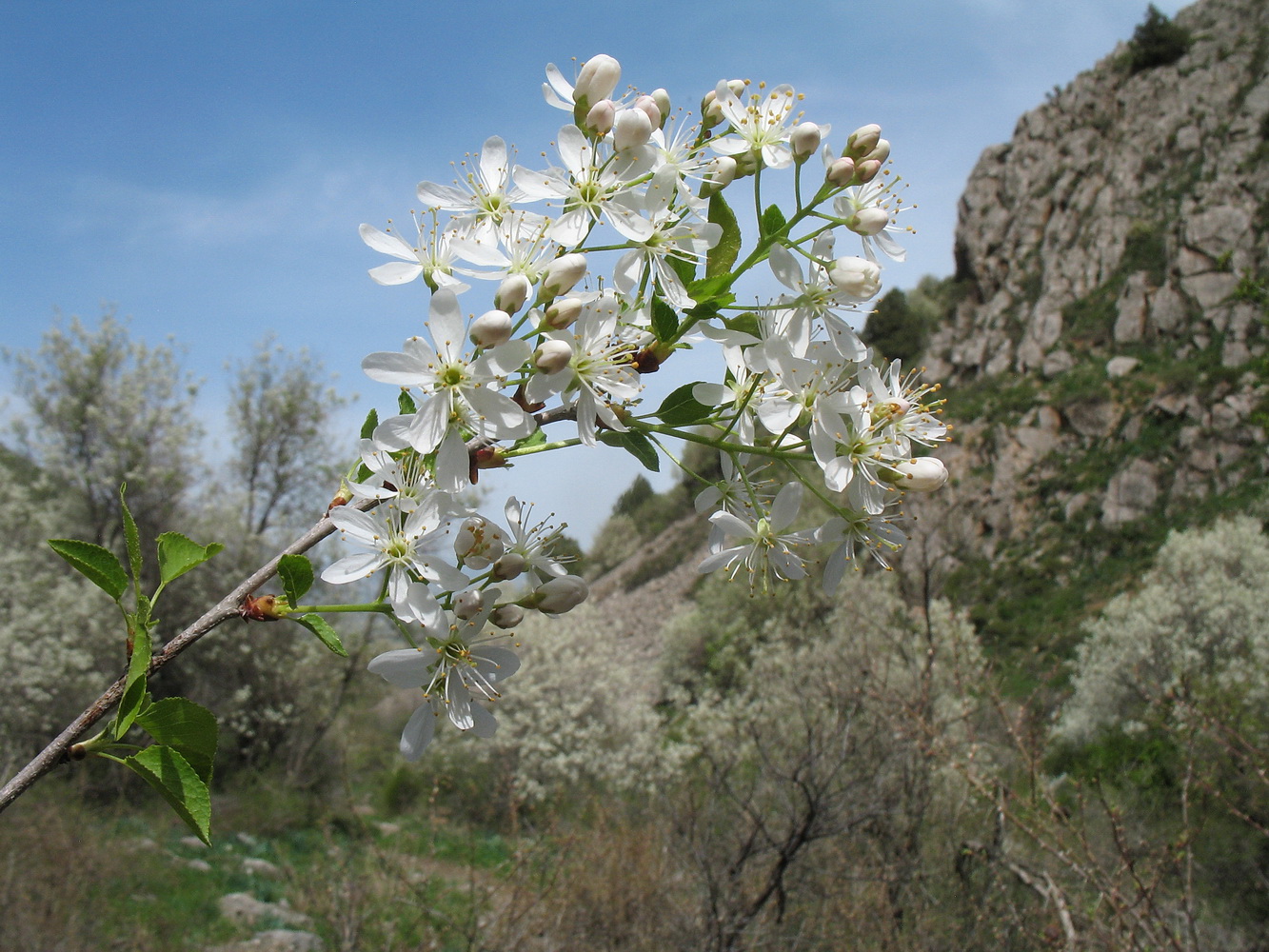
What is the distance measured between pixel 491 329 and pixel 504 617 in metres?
0.43

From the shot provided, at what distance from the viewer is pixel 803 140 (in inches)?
48.4

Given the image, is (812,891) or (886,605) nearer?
(812,891)

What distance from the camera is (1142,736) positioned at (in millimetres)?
10992

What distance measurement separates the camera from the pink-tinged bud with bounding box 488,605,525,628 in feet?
3.71

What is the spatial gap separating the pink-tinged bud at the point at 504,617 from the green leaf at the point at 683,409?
350 millimetres

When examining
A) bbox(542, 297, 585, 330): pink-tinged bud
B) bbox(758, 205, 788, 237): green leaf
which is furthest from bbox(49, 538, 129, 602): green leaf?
bbox(758, 205, 788, 237): green leaf

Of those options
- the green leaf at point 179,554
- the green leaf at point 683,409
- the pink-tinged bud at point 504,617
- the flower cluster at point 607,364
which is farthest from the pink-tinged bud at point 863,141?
the green leaf at point 179,554

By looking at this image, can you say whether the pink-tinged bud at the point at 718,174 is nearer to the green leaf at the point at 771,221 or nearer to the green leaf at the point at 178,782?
the green leaf at the point at 771,221

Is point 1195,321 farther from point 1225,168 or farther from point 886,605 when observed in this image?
point 886,605

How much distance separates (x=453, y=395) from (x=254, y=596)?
1.25 ft

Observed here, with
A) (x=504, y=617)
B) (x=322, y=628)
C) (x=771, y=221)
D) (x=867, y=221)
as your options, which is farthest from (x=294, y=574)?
(x=867, y=221)

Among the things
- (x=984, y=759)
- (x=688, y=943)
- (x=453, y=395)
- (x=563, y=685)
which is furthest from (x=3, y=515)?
(x=453, y=395)

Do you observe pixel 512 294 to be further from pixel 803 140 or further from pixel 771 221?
pixel 803 140

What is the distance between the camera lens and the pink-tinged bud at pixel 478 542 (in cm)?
101
